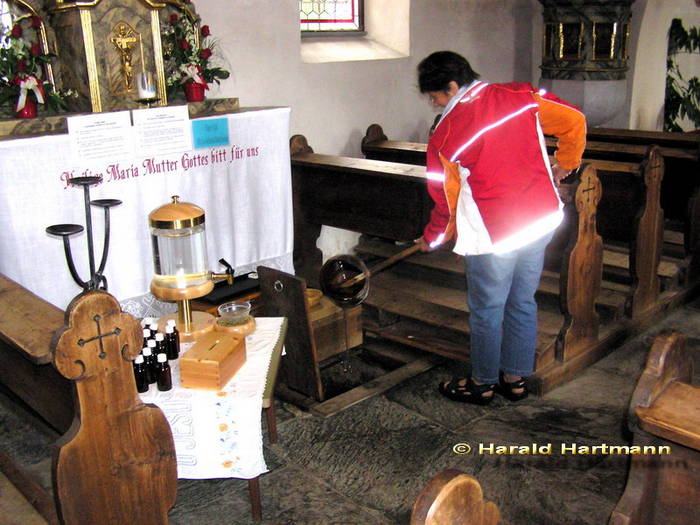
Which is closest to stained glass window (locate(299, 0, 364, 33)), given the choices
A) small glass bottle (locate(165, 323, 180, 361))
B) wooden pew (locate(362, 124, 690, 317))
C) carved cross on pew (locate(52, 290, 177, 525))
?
wooden pew (locate(362, 124, 690, 317))

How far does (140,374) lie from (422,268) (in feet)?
9.37

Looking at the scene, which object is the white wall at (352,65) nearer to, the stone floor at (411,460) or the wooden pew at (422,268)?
the wooden pew at (422,268)

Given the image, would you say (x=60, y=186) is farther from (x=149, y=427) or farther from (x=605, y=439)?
(x=605, y=439)

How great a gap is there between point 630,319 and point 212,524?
2.86 metres

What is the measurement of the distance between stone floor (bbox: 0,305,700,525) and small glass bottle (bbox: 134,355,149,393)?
48 cm

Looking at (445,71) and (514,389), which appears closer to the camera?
(445,71)

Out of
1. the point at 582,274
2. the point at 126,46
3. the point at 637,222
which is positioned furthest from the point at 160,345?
the point at 637,222

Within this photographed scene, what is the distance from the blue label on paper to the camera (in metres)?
4.21

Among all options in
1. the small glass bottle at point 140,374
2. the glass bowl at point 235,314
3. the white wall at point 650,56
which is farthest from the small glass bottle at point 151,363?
the white wall at point 650,56

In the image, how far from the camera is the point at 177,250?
10.4 ft

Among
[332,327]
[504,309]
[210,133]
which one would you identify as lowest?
[332,327]

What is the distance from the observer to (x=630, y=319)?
181 inches

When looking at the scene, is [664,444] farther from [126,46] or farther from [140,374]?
[126,46]

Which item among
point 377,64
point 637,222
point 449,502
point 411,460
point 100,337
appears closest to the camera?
point 449,502
